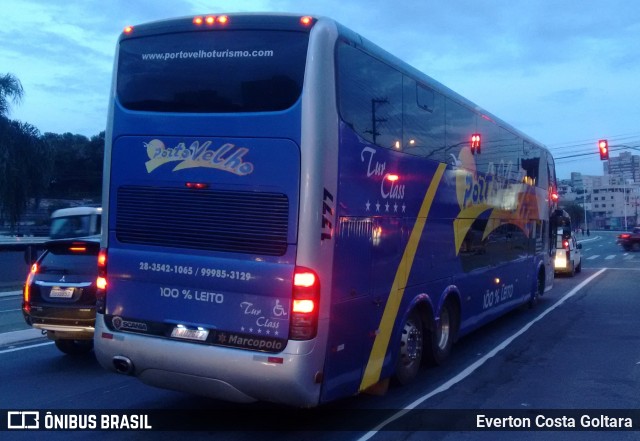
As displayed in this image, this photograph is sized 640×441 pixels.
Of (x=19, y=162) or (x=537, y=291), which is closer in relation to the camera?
(x=537, y=291)

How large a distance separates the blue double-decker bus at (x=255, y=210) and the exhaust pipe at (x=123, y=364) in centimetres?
2

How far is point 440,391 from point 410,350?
613mm

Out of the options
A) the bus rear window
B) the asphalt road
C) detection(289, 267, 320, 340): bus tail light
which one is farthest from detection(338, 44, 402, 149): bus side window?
the asphalt road

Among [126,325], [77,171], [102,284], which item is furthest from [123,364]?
[77,171]

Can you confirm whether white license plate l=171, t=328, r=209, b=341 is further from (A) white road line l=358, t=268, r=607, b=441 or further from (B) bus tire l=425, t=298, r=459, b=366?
(B) bus tire l=425, t=298, r=459, b=366

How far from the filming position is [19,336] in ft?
38.3

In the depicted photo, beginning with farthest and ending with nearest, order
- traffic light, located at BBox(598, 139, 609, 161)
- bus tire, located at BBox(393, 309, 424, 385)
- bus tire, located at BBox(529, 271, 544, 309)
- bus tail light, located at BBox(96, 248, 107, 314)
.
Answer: traffic light, located at BBox(598, 139, 609, 161), bus tire, located at BBox(529, 271, 544, 309), bus tire, located at BBox(393, 309, 424, 385), bus tail light, located at BBox(96, 248, 107, 314)

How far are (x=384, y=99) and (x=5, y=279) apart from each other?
72.6ft

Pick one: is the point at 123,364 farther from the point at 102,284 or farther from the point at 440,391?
the point at 440,391

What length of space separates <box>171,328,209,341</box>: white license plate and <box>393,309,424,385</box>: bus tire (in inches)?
105

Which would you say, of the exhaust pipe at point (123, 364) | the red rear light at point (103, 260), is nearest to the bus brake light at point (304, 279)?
the exhaust pipe at point (123, 364)

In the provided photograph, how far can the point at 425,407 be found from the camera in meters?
7.33

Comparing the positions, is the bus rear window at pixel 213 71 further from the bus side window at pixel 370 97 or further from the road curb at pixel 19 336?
the road curb at pixel 19 336

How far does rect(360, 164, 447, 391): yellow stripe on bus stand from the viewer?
23.2ft
